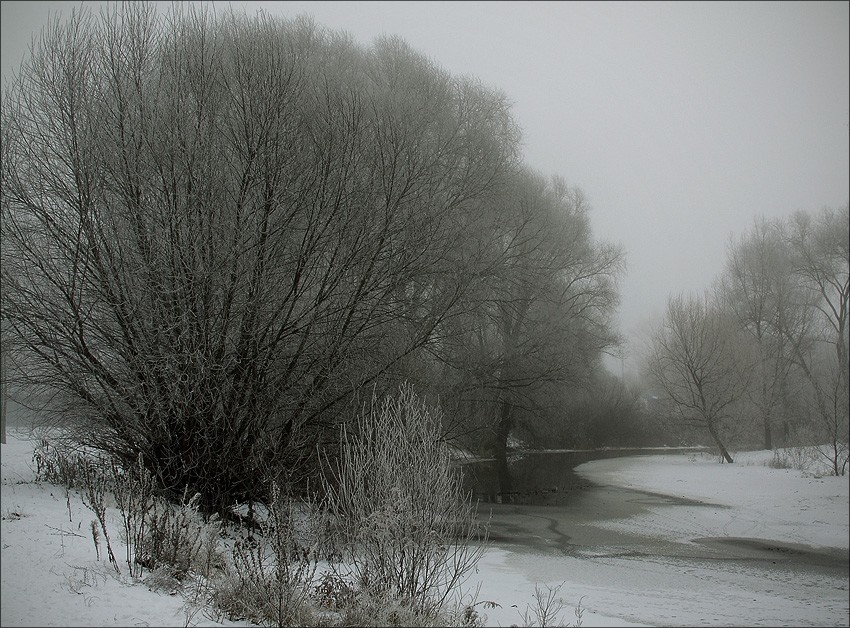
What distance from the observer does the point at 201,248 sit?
31.3 feet

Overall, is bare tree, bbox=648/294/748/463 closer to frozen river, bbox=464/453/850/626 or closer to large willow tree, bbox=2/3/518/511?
frozen river, bbox=464/453/850/626

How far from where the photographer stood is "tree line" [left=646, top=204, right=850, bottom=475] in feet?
88.5

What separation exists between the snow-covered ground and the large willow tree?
2145 mm

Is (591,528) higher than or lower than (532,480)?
higher

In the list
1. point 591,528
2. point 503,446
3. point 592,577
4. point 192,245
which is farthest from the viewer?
point 503,446

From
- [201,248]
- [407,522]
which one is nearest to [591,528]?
[407,522]

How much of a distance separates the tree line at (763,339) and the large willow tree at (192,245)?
63.1 feet

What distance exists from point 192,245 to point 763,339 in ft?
108

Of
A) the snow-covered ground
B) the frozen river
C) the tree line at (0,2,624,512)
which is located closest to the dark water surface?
the frozen river

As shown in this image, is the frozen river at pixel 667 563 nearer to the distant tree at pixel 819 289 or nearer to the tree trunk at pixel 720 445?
the tree trunk at pixel 720 445

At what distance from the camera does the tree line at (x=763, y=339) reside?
88.5ft

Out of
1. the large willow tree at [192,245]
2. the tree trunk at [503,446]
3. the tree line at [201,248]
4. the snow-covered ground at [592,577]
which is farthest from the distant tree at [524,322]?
the snow-covered ground at [592,577]

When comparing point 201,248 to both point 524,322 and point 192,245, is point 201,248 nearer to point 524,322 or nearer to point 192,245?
point 192,245

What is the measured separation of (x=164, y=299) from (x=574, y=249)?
1967cm
